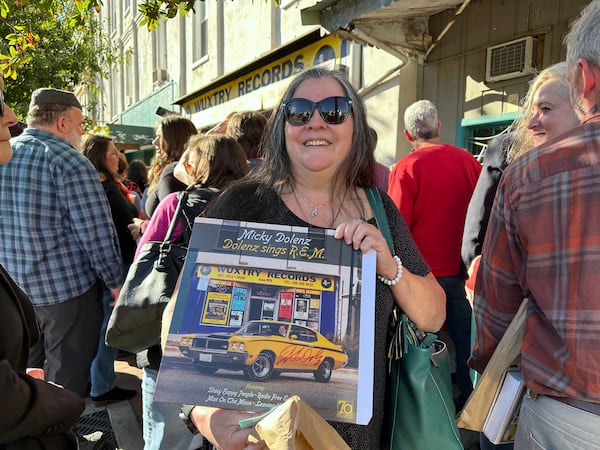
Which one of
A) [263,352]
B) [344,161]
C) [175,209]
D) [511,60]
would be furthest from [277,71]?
[263,352]

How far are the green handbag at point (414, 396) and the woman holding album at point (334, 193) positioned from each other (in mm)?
33

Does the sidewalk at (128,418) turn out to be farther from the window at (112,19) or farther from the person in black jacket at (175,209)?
the window at (112,19)

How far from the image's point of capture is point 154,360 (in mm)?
2414

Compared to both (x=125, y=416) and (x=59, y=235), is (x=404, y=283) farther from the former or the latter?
(x=125, y=416)

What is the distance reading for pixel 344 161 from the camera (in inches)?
61.9

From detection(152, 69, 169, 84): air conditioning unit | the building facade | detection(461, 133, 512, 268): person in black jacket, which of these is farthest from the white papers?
detection(152, 69, 169, 84): air conditioning unit

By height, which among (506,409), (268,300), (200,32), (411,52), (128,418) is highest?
(200,32)

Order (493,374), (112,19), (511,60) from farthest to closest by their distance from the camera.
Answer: (112,19)
(511,60)
(493,374)

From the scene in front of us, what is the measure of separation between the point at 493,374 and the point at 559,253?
1.70 ft

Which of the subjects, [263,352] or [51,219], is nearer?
[263,352]

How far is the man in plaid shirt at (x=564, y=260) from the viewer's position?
1173 millimetres

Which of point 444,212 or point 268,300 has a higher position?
point 444,212

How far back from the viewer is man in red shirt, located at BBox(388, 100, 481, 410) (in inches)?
135

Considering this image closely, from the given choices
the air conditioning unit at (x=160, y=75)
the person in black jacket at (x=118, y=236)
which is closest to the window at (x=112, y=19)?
the air conditioning unit at (x=160, y=75)
